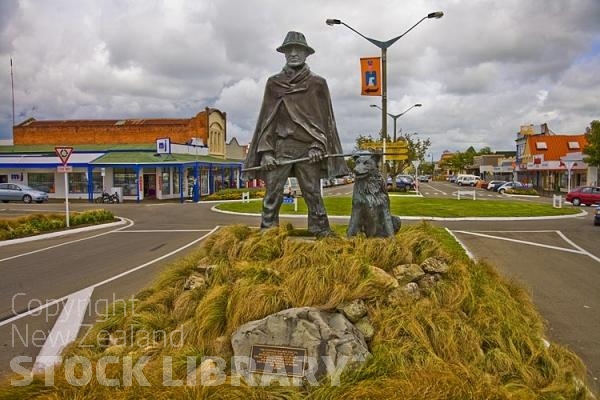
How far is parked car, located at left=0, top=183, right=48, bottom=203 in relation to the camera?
31.5m

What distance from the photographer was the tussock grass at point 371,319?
3895mm

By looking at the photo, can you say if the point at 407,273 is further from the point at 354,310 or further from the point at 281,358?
the point at 281,358

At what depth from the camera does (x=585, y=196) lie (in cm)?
2970

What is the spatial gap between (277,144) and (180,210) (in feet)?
62.9

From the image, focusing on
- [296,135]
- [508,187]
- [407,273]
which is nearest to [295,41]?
[296,135]

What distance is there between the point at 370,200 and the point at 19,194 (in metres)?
31.8

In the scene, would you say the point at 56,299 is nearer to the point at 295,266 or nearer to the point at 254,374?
the point at 295,266

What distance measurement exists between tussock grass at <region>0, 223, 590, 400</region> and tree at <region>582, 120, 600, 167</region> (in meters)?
38.1

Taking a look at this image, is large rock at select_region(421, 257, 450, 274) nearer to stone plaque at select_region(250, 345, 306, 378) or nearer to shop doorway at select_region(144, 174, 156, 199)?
stone plaque at select_region(250, 345, 306, 378)

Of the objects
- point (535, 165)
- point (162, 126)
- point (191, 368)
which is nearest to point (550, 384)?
point (191, 368)

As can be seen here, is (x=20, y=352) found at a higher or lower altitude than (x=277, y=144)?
lower

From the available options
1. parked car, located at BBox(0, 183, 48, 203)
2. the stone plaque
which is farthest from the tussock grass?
parked car, located at BBox(0, 183, 48, 203)

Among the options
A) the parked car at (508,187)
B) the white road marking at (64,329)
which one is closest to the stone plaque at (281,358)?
the white road marking at (64,329)

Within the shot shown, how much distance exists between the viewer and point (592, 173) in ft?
139
